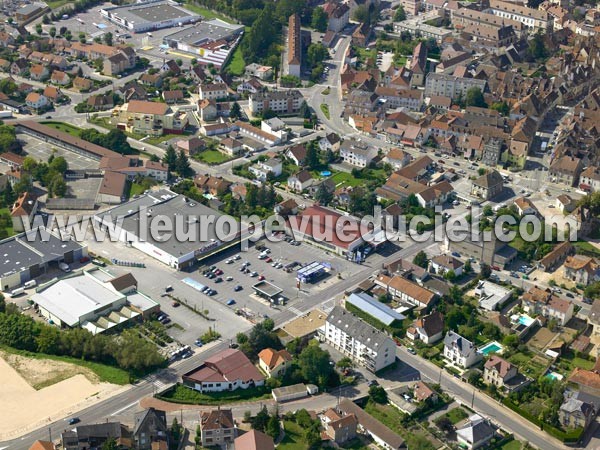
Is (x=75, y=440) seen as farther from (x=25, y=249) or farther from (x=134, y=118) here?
(x=134, y=118)

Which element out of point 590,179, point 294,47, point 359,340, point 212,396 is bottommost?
point 212,396

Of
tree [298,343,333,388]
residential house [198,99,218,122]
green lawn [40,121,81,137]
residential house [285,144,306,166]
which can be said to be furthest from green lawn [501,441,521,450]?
green lawn [40,121,81,137]

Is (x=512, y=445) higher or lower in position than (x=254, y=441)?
lower

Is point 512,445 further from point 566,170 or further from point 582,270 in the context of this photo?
point 566,170

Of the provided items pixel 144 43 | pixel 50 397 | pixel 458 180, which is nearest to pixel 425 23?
pixel 144 43

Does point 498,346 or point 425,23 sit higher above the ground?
point 425,23

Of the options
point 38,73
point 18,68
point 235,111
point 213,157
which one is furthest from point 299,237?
point 18,68

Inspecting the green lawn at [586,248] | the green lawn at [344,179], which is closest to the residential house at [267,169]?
the green lawn at [344,179]
